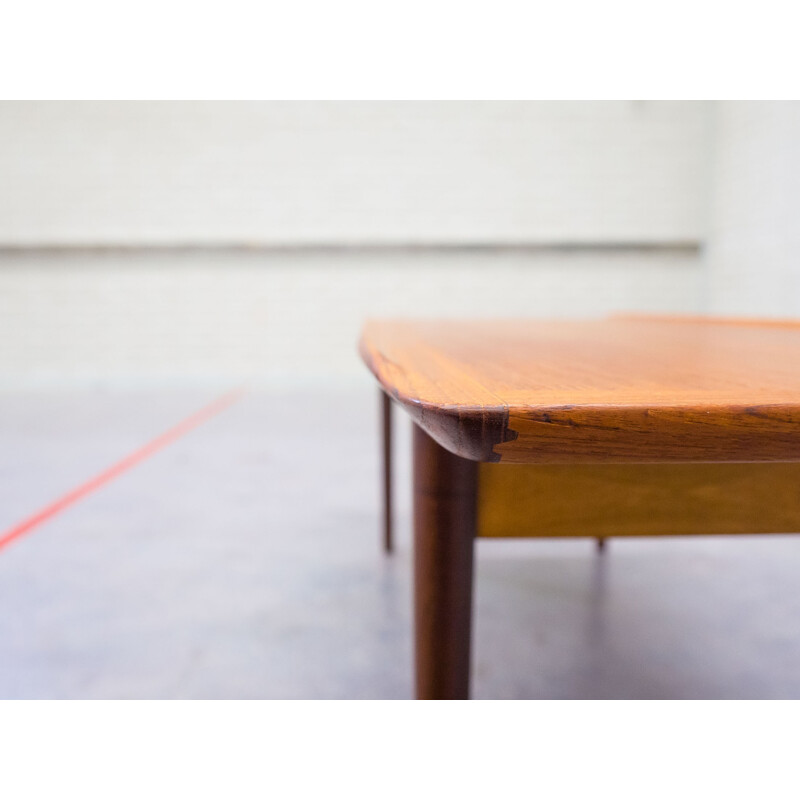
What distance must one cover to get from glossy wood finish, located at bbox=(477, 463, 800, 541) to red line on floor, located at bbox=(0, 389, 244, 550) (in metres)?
1.39

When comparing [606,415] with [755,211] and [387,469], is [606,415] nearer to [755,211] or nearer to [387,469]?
[387,469]

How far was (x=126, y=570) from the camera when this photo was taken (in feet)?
3.93

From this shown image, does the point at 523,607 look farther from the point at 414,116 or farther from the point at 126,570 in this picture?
the point at 414,116

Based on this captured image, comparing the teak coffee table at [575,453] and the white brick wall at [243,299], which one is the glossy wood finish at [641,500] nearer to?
the teak coffee table at [575,453]

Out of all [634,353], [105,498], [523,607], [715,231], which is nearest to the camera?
[634,353]

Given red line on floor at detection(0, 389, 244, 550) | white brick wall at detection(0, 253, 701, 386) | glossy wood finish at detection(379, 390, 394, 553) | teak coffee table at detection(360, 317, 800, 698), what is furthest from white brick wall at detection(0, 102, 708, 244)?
teak coffee table at detection(360, 317, 800, 698)

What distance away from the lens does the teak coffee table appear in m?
0.27

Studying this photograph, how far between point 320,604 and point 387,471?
31 cm

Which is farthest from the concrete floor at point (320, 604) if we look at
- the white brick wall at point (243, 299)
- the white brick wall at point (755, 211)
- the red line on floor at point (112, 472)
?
the white brick wall at point (755, 211)

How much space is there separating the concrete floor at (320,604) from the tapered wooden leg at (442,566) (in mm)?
447

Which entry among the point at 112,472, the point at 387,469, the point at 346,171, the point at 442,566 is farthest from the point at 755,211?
the point at 442,566

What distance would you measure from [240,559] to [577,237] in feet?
11.2

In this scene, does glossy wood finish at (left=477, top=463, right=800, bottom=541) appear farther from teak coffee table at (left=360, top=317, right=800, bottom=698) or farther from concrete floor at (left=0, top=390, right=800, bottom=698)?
concrete floor at (left=0, top=390, right=800, bottom=698)

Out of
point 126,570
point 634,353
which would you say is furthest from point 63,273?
point 634,353
